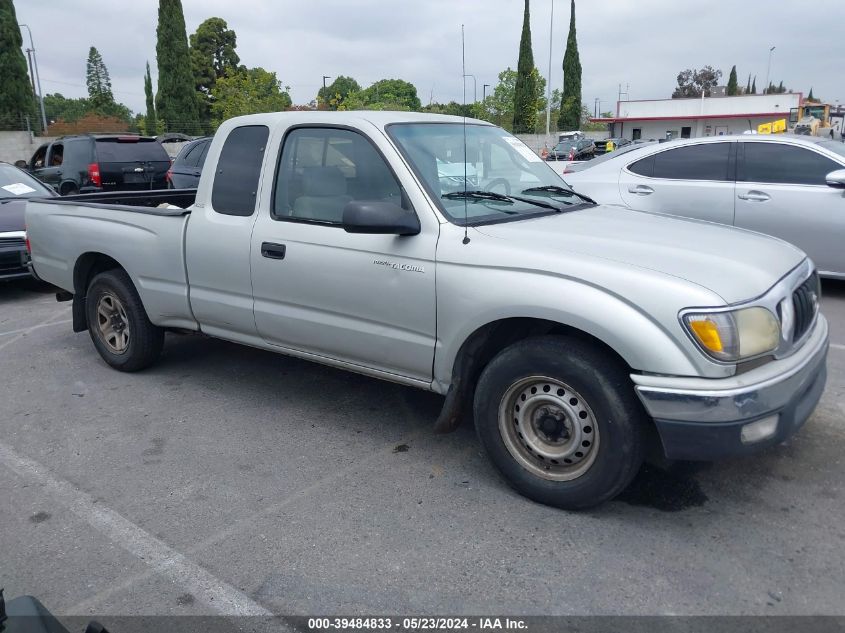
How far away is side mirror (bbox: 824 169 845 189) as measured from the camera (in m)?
6.86

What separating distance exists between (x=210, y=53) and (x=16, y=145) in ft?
113

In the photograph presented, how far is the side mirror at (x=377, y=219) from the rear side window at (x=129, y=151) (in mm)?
11751

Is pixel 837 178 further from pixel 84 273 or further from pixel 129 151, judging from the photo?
pixel 129 151

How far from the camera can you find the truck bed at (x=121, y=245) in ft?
16.0

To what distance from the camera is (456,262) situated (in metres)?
3.54

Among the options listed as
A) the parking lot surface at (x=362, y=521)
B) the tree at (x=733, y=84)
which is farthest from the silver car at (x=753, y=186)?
the tree at (x=733, y=84)

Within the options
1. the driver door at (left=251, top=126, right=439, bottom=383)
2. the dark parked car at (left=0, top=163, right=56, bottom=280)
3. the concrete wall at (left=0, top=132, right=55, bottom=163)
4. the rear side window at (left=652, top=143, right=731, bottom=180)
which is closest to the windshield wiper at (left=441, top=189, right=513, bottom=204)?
the driver door at (left=251, top=126, right=439, bottom=383)

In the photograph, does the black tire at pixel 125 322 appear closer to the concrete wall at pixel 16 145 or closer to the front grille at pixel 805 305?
the front grille at pixel 805 305

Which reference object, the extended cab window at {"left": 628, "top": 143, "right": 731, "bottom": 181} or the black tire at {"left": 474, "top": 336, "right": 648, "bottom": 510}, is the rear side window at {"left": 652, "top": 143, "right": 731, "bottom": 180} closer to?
the extended cab window at {"left": 628, "top": 143, "right": 731, "bottom": 181}

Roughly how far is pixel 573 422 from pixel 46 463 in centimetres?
289

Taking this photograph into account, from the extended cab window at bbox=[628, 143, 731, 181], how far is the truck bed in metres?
5.19

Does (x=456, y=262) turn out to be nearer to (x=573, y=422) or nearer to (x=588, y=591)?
(x=573, y=422)

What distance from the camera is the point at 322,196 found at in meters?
4.20

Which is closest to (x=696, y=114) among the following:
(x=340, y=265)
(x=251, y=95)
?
(x=251, y=95)
